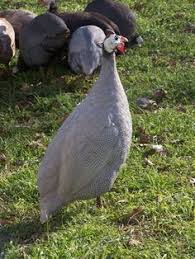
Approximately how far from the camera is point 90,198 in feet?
10.9

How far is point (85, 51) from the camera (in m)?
5.05

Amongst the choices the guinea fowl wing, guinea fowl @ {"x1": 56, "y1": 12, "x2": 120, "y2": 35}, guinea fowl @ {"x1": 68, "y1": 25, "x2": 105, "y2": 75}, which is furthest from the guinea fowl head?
guinea fowl @ {"x1": 56, "y1": 12, "x2": 120, "y2": 35}

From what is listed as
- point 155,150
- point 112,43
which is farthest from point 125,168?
point 112,43

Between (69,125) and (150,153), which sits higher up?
(69,125)

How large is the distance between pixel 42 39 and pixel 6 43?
28cm

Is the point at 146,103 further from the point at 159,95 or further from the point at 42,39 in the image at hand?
the point at 42,39

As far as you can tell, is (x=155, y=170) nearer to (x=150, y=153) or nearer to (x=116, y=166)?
(x=150, y=153)

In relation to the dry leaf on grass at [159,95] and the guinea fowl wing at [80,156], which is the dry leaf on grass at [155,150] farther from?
the guinea fowl wing at [80,156]

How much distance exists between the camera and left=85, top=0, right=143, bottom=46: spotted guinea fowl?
577cm

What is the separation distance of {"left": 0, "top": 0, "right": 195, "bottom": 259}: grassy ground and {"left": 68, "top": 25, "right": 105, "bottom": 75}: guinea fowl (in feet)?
0.44

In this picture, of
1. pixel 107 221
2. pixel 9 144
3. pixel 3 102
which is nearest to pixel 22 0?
pixel 3 102

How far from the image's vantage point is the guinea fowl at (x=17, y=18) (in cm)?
551

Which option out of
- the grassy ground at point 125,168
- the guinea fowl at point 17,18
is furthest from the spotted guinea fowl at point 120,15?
the guinea fowl at point 17,18

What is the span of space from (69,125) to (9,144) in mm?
1122
